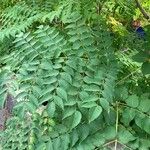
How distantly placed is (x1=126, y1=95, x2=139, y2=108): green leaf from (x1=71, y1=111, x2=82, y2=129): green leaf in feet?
0.76

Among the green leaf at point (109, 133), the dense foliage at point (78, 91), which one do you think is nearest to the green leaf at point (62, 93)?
the dense foliage at point (78, 91)

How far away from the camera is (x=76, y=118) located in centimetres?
164

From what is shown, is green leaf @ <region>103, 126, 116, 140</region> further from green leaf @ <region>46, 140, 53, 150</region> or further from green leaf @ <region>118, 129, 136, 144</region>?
green leaf @ <region>46, 140, 53, 150</region>

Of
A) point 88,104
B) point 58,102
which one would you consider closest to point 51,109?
point 58,102

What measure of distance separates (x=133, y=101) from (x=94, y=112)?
0.21 meters

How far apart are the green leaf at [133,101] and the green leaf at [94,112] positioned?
0.17 meters

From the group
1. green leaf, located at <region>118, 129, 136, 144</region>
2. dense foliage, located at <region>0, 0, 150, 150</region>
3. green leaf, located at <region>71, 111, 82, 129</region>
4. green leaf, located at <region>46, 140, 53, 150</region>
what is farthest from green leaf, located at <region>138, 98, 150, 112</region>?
green leaf, located at <region>46, 140, 53, 150</region>

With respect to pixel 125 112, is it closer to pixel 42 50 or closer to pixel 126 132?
pixel 126 132

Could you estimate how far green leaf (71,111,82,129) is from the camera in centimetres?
163

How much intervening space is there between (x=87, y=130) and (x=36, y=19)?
1480 mm

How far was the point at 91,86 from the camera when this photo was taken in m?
1.73

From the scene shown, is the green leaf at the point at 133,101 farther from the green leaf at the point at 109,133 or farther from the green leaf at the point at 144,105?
the green leaf at the point at 109,133

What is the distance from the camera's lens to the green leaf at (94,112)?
161 cm

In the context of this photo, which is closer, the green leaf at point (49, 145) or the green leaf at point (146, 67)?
the green leaf at point (49, 145)
